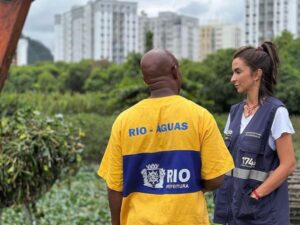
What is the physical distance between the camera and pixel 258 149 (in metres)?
2.93

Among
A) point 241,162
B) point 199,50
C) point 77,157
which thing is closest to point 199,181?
point 241,162

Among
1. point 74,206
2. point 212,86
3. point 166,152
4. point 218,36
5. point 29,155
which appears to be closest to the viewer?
point 166,152

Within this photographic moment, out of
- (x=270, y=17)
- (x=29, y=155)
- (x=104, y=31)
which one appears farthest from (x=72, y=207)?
(x=104, y=31)

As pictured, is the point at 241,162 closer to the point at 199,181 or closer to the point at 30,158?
the point at 199,181

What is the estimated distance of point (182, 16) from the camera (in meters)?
93.5

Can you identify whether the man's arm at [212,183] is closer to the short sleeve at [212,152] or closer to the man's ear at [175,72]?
the short sleeve at [212,152]

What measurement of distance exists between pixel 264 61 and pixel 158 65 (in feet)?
2.11

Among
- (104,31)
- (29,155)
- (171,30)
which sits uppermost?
(29,155)

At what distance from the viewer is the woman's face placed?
3.02 m

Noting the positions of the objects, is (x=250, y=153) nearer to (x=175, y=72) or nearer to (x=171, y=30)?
(x=175, y=72)

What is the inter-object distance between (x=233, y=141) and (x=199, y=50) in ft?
333

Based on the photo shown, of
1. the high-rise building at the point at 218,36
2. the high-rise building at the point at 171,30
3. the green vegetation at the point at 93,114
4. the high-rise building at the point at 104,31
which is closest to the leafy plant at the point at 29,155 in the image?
the green vegetation at the point at 93,114

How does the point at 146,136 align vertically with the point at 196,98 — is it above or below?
above

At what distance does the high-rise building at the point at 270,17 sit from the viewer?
60.7 metres
